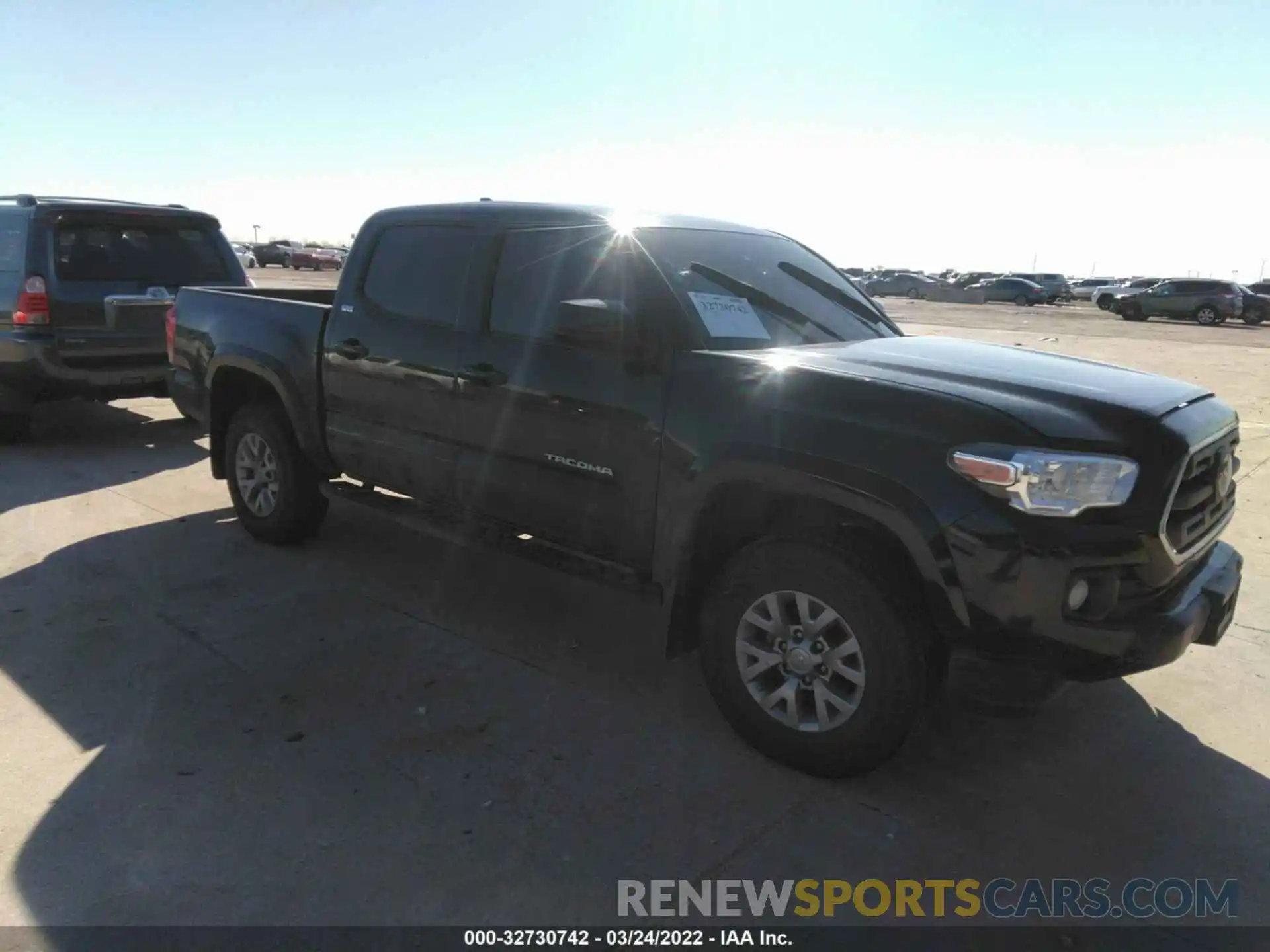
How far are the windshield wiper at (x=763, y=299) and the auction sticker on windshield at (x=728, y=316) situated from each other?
6 centimetres

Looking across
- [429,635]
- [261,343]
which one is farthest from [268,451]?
[429,635]

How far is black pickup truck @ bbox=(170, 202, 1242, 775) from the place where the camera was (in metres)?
2.67

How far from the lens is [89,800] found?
2.93 meters

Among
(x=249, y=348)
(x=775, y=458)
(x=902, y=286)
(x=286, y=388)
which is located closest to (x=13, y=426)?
(x=249, y=348)

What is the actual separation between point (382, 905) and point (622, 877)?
0.68m

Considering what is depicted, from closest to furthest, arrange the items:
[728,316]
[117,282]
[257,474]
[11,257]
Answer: [728,316] < [257,474] < [11,257] < [117,282]

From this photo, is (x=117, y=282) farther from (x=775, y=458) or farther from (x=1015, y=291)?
(x=1015, y=291)

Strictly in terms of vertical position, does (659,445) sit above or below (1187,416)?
below

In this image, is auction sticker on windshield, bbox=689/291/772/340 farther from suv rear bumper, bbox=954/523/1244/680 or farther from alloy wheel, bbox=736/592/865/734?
suv rear bumper, bbox=954/523/1244/680

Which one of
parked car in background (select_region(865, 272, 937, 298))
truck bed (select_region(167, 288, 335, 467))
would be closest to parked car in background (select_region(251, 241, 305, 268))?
parked car in background (select_region(865, 272, 937, 298))

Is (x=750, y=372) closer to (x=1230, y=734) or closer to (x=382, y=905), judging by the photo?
(x=382, y=905)

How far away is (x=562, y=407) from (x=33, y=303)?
596 centimetres

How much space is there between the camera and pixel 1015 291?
4503cm

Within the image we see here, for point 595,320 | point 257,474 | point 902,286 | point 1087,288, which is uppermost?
point 1087,288
